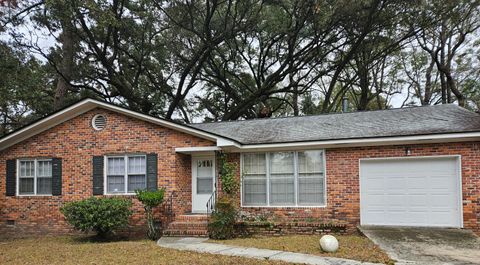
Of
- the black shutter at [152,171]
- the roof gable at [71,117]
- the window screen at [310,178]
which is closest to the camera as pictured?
the window screen at [310,178]

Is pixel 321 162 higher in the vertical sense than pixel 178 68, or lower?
lower

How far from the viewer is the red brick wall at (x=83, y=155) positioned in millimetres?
11812

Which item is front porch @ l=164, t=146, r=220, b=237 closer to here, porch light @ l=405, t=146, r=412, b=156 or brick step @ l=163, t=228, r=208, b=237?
brick step @ l=163, t=228, r=208, b=237

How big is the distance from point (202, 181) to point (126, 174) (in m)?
2.43

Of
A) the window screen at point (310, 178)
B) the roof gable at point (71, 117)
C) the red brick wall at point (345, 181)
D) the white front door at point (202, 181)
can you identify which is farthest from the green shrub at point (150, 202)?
the window screen at point (310, 178)

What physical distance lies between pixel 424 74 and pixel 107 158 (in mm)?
26993

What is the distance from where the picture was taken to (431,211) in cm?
1027

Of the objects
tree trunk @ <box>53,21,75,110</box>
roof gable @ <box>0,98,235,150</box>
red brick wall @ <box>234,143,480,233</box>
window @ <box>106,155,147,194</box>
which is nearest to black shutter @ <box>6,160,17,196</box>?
roof gable @ <box>0,98,235,150</box>

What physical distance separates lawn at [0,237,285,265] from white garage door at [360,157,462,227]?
490 centimetres

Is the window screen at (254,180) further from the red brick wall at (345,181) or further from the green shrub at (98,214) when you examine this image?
the green shrub at (98,214)

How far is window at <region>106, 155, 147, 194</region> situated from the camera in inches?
474

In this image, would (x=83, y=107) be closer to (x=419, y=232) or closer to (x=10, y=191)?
(x=10, y=191)

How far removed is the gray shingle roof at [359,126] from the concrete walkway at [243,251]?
134 inches

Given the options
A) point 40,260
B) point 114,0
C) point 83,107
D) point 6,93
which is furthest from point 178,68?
point 40,260
